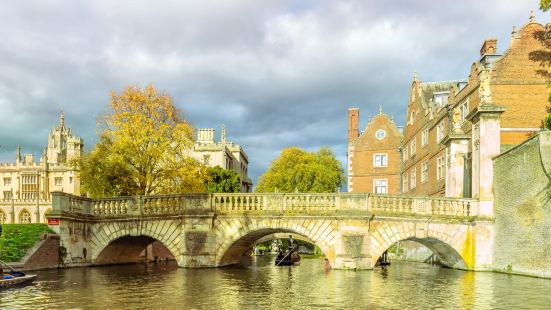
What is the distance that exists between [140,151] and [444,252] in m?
21.0

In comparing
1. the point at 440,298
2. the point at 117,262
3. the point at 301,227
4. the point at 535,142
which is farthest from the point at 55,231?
the point at 535,142

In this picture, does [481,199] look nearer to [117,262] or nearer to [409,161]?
[117,262]

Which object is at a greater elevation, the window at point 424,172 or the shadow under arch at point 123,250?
the window at point 424,172

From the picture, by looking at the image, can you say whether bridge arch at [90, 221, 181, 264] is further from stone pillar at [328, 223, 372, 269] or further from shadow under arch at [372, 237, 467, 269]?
shadow under arch at [372, 237, 467, 269]

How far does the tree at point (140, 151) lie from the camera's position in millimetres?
35594

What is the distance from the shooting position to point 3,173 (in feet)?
383

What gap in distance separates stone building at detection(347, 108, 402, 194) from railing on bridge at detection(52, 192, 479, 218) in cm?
3833

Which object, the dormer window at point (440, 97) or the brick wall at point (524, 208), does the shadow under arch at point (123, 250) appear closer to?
the brick wall at point (524, 208)

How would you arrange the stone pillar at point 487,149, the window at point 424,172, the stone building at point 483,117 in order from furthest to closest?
1. the window at point 424,172
2. the stone building at point 483,117
3. the stone pillar at point 487,149

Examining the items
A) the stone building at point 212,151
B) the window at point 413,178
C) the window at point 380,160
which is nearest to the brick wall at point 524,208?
the window at point 413,178

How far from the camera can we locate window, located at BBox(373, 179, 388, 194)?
66.2 metres

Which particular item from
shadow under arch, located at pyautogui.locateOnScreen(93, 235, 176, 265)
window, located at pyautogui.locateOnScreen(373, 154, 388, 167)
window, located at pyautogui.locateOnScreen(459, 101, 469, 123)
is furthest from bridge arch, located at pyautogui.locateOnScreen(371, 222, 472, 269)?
window, located at pyautogui.locateOnScreen(373, 154, 388, 167)

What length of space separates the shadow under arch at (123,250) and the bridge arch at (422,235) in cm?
1103

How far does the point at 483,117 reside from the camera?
27.6 meters
